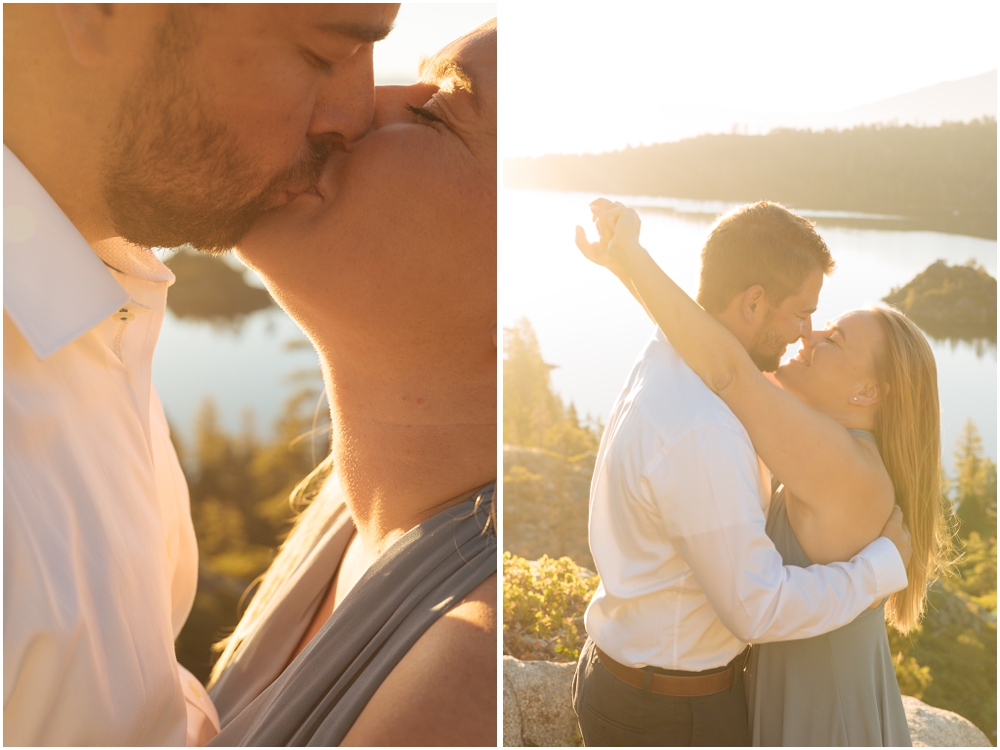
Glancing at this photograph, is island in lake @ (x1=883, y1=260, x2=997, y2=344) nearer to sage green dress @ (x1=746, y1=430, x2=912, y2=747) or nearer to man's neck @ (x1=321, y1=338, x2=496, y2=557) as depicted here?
sage green dress @ (x1=746, y1=430, x2=912, y2=747)

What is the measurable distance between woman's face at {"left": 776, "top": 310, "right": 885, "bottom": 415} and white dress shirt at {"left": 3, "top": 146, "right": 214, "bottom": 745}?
4.90 ft

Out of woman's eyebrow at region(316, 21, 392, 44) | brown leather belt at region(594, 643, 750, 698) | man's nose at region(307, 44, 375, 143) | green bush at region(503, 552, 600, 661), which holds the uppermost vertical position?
woman's eyebrow at region(316, 21, 392, 44)

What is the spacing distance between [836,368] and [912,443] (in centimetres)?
24

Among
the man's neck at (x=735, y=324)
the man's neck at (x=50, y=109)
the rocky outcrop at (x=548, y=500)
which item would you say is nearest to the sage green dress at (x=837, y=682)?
the man's neck at (x=735, y=324)

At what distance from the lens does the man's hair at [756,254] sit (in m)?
1.79

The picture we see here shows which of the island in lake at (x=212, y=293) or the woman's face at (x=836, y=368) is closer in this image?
the woman's face at (x=836, y=368)

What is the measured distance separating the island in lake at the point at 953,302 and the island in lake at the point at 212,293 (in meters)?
2.16

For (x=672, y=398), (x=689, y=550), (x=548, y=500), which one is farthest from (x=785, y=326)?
(x=548, y=500)

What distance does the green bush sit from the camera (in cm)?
186

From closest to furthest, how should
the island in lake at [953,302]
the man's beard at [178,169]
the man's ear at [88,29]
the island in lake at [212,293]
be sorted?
the man's ear at [88,29]
the man's beard at [178,169]
the island in lake at [953,302]
the island in lake at [212,293]

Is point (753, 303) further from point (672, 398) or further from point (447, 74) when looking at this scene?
point (447, 74)

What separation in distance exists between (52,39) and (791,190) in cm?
159

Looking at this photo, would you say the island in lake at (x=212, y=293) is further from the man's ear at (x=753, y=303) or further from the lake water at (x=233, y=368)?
the man's ear at (x=753, y=303)

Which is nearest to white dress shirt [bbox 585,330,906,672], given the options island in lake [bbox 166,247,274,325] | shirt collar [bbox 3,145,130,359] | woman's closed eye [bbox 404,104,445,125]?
woman's closed eye [bbox 404,104,445,125]
